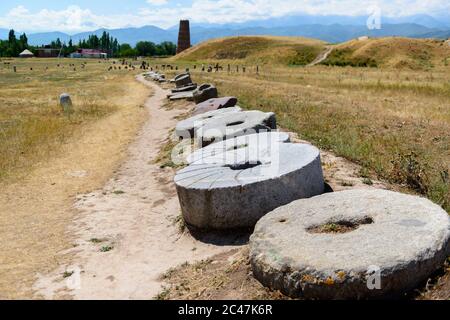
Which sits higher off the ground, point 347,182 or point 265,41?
point 265,41

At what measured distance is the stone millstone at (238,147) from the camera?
883cm

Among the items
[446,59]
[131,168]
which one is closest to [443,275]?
[131,168]

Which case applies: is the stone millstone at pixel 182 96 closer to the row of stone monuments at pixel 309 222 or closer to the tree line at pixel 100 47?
the row of stone monuments at pixel 309 222

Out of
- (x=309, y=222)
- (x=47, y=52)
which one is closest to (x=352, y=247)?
(x=309, y=222)

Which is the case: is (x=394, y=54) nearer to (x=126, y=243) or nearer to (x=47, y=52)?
(x=126, y=243)

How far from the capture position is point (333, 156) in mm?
10445

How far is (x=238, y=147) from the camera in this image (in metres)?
10.0

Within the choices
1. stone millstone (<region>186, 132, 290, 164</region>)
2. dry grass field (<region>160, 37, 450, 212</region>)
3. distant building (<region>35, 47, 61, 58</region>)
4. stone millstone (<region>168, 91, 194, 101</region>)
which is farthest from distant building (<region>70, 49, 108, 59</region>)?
stone millstone (<region>186, 132, 290, 164</region>)

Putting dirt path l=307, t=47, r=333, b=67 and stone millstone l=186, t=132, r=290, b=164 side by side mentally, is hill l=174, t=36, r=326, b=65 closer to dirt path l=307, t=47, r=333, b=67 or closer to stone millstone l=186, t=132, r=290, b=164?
dirt path l=307, t=47, r=333, b=67

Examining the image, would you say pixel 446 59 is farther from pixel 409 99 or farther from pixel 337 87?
pixel 409 99

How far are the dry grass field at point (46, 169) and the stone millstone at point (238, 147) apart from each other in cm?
287

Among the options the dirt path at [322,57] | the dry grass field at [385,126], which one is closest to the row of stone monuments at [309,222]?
the dry grass field at [385,126]

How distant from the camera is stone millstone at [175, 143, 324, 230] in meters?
7.14
